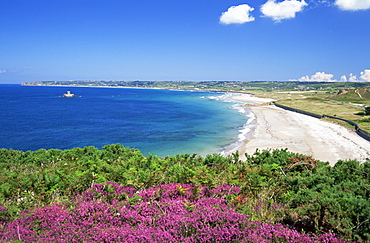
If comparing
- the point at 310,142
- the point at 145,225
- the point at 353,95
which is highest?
the point at 353,95

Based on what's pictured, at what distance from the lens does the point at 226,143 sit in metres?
37.6

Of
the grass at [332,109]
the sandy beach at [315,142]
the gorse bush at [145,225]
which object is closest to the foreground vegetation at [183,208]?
the gorse bush at [145,225]

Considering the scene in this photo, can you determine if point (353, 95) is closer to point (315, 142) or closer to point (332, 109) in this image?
point (332, 109)

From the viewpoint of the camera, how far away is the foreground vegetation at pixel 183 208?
4863 millimetres

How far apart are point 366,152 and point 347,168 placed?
89.0 feet

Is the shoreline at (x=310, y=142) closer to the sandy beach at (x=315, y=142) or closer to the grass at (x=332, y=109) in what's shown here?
the sandy beach at (x=315, y=142)

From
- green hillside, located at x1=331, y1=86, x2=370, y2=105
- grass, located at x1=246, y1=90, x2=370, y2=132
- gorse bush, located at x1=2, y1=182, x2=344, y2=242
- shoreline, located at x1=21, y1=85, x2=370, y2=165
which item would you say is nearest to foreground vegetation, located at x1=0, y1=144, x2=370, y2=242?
gorse bush, located at x1=2, y1=182, x2=344, y2=242

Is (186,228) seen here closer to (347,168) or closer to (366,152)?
(347,168)

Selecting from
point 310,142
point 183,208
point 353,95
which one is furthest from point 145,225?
point 353,95

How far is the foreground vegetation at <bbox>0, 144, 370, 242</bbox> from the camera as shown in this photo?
16.0 ft

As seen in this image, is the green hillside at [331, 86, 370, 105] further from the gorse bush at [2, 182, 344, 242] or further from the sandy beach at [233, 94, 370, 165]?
the gorse bush at [2, 182, 344, 242]

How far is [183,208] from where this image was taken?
5906 millimetres

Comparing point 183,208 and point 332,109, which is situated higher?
point 183,208

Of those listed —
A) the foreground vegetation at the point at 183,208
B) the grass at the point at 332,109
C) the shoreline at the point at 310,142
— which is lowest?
the shoreline at the point at 310,142
